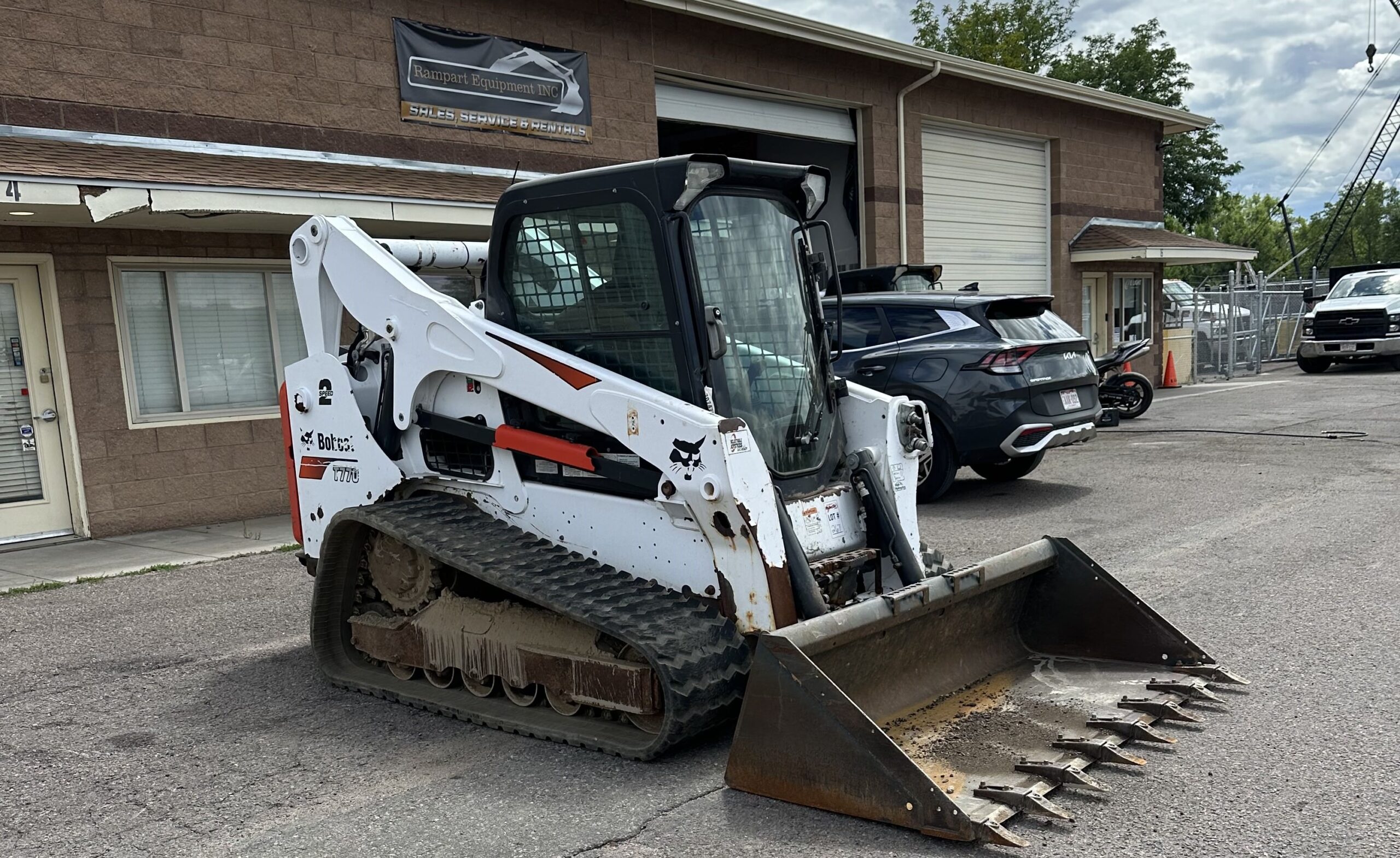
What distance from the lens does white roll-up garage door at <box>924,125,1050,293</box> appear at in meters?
19.0

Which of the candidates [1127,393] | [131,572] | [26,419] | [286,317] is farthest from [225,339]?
[1127,393]

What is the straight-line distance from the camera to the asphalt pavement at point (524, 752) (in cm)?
366

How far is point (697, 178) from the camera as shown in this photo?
469 cm

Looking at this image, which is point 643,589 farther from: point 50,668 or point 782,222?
point 50,668

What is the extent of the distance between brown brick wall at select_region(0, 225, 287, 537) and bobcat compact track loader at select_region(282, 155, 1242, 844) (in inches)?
193

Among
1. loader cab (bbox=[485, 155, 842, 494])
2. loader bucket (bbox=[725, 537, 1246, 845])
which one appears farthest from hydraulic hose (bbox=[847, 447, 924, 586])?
loader bucket (bbox=[725, 537, 1246, 845])

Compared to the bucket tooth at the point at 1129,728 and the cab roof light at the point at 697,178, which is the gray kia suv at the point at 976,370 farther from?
the bucket tooth at the point at 1129,728

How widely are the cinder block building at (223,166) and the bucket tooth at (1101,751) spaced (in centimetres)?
398

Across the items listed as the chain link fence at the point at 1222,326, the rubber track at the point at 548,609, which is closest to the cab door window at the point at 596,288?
the rubber track at the point at 548,609

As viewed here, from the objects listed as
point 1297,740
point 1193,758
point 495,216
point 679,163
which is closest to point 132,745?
point 495,216

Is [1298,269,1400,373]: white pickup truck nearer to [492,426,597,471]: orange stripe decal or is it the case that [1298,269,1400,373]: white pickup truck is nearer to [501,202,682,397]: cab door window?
[501,202,682,397]: cab door window

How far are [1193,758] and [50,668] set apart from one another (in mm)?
5640

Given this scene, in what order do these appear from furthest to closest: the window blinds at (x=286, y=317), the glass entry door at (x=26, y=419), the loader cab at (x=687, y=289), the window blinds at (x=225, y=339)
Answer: the window blinds at (x=286, y=317), the window blinds at (x=225, y=339), the glass entry door at (x=26, y=419), the loader cab at (x=687, y=289)

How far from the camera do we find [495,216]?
539 centimetres
